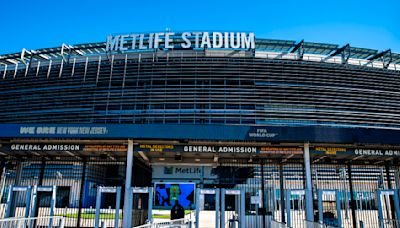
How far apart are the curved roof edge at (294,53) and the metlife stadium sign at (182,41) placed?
150 centimetres

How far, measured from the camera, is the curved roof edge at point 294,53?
41062mm

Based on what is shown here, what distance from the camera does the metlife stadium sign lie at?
127 feet

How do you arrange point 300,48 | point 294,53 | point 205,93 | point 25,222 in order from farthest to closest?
point 294,53 < point 300,48 < point 205,93 < point 25,222

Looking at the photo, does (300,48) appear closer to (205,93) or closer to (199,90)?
(205,93)

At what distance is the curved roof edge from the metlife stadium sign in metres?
1.50

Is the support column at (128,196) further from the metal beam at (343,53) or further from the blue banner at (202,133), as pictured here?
the metal beam at (343,53)

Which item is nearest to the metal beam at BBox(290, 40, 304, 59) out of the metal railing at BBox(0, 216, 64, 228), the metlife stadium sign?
the metlife stadium sign

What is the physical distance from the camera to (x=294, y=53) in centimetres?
4191

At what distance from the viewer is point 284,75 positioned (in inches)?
1433

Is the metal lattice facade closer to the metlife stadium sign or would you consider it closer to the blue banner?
the metlife stadium sign

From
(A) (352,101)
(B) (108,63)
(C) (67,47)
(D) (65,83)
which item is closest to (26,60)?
(C) (67,47)

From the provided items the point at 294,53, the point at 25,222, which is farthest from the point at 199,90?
the point at 25,222

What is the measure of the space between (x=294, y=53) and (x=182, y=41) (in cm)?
1559

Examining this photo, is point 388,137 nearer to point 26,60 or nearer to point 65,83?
point 65,83
